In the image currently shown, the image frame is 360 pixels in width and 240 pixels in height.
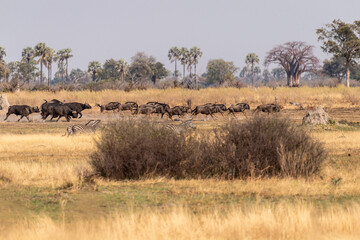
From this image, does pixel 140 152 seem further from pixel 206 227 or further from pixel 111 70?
pixel 111 70

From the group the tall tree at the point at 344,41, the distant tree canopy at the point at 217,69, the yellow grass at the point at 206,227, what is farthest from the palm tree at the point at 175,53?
the yellow grass at the point at 206,227

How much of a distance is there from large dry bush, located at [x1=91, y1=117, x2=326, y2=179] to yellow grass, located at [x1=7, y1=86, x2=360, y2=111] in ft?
111

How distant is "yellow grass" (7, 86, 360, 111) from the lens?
156 feet

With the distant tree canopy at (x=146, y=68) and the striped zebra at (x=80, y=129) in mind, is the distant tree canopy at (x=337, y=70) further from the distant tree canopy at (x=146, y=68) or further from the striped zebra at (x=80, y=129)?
the striped zebra at (x=80, y=129)

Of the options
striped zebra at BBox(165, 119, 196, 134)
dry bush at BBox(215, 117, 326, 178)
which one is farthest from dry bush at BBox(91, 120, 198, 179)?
dry bush at BBox(215, 117, 326, 178)

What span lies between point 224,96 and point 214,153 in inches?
1403

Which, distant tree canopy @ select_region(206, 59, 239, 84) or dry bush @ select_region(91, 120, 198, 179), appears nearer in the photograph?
dry bush @ select_region(91, 120, 198, 179)

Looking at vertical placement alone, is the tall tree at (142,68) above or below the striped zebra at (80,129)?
above

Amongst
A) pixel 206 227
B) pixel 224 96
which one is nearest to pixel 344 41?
pixel 224 96

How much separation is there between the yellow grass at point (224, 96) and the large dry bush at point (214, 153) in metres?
33.8

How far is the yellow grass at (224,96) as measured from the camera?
156 ft

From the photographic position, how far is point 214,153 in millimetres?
13906

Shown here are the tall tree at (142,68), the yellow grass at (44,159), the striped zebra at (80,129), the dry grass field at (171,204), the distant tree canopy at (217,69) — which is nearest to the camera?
the dry grass field at (171,204)

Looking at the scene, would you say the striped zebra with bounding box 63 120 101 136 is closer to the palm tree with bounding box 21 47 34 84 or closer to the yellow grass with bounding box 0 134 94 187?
the yellow grass with bounding box 0 134 94 187
